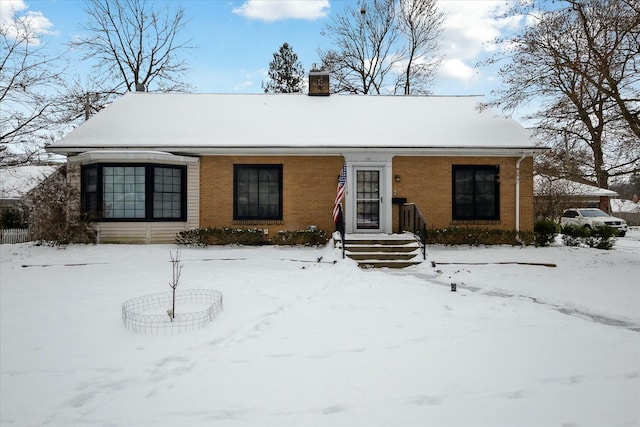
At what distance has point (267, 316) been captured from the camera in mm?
5453

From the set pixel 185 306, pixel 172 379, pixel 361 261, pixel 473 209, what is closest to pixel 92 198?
pixel 185 306

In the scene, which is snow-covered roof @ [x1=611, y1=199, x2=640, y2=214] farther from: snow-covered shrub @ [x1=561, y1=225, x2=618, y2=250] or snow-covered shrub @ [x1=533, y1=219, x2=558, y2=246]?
snow-covered shrub @ [x1=533, y1=219, x2=558, y2=246]

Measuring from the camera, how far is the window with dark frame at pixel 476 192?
12.7m

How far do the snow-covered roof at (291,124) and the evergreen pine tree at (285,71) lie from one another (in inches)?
547

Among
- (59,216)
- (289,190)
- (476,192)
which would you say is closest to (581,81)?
(476,192)

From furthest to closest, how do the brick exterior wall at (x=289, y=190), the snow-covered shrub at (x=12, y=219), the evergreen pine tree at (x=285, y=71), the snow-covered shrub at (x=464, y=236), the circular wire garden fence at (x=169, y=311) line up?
the evergreen pine tree at (x=285, y=71) → the snow-covered shrub at (x=12, y=219) → the brick exterior wall at (x=289, y=190) → the snow-covered shrub at (x=464, y=236) → the circular wire garden fence at (x=169, y=311)

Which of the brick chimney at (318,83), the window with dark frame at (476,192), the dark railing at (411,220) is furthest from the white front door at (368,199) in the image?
the brick chimney at (318,83)

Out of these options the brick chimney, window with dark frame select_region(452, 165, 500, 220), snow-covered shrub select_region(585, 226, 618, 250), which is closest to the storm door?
window with dark frame select_region(452, 165, 500, 220)

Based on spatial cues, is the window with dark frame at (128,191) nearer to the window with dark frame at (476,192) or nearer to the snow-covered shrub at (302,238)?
the snow-covered shrub at (302,238)

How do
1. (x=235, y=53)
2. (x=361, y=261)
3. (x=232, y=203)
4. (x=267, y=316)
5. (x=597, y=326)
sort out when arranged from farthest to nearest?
(x=235, y=53)
(x=232, y=203)
(x=361, y=261)
(x=267, y=316)
(x=597, y=326)

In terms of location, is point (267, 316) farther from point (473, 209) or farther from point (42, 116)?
point (42, 116)

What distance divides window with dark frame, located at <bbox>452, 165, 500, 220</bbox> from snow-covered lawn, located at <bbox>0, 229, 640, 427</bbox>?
4781 millimetres

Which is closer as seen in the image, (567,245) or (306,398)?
(306,398)

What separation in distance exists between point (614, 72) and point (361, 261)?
9158 millimetres
